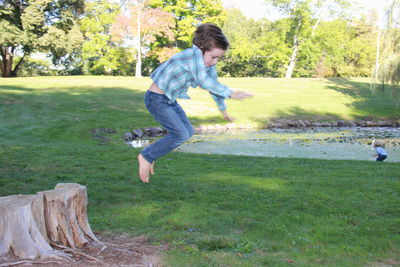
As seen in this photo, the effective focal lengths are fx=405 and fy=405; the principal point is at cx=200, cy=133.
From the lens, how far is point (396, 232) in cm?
602

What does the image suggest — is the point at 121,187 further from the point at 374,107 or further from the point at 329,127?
the point at 374,107

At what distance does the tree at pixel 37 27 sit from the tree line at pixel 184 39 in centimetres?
12

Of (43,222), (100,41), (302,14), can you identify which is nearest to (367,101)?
(302,14)

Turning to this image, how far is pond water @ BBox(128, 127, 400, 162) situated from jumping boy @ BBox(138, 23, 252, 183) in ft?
33.3

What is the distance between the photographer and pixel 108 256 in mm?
4461

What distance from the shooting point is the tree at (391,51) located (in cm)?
2094

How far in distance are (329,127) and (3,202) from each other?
21891mm

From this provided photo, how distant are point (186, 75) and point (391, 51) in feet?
66.7

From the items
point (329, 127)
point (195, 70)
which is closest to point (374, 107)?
point (329, 127)

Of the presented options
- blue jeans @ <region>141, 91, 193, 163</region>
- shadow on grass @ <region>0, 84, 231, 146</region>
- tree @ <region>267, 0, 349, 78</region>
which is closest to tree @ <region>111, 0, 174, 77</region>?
tree @ <region>267, 0, 349, 78</region>

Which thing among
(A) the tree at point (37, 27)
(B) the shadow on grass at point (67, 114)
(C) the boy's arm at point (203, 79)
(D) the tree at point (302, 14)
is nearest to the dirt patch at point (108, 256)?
(C) the boy's arm at point (203, 79)

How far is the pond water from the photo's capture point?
15.3 m

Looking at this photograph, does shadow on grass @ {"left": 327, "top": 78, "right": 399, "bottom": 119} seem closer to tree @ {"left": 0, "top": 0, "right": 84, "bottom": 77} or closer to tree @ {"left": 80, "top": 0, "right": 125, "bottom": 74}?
tree @ {"left": 0, "top": 0, "right": 84, "bottom": 77}

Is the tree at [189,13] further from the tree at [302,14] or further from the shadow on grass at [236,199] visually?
the shadow on grass at [236,199]
